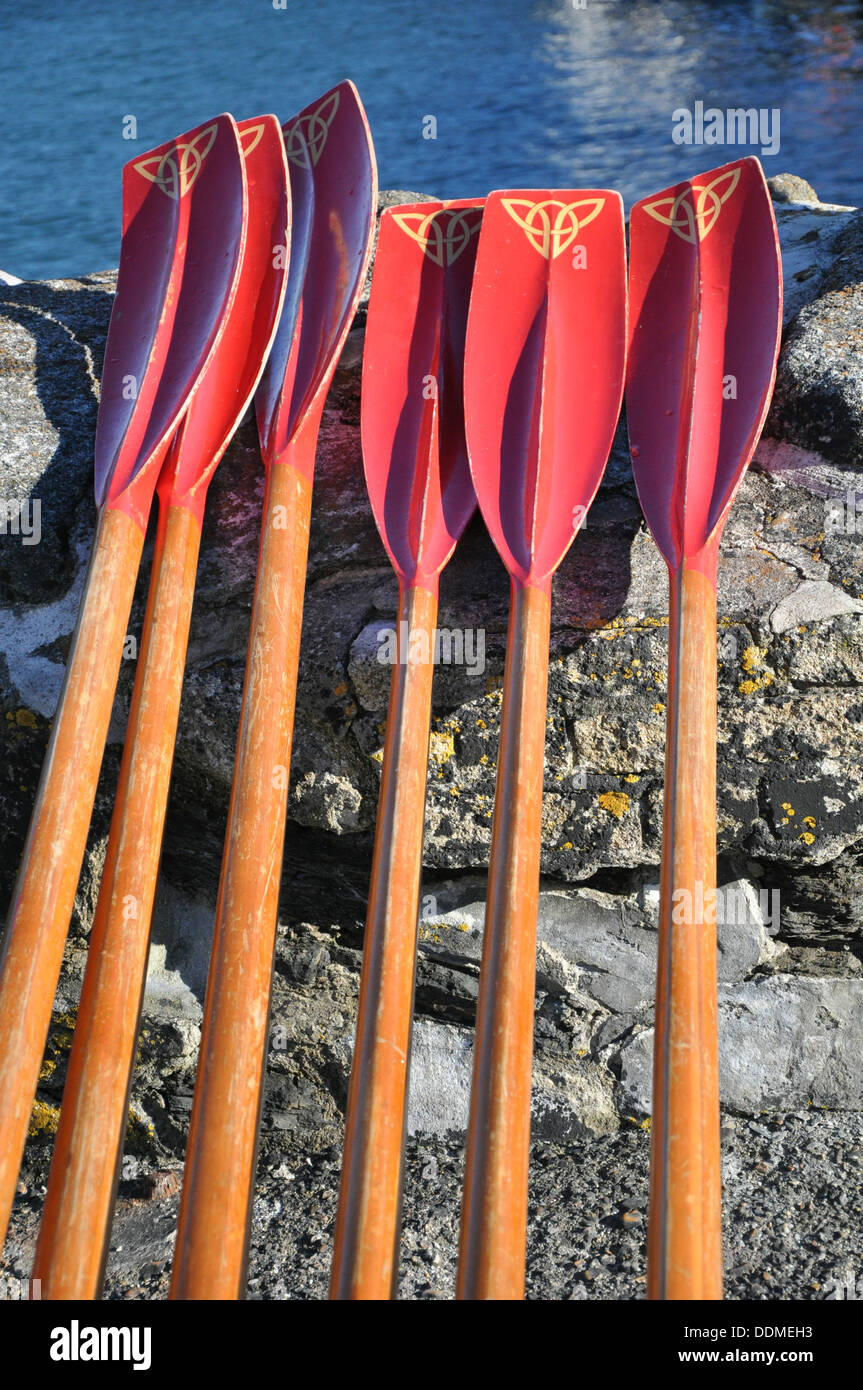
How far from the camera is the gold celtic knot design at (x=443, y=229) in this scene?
1.78 meters

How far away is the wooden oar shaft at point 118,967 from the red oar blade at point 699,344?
2.27ft

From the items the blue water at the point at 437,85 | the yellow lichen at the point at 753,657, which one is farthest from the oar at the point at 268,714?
the blue water at the point at 437,85

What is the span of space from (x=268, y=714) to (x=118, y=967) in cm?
35

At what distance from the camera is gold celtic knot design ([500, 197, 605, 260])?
172 cm

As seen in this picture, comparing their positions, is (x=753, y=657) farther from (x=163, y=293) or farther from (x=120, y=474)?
(x=163, y=293)

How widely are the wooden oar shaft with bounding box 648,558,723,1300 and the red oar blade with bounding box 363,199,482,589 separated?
1.27 ft

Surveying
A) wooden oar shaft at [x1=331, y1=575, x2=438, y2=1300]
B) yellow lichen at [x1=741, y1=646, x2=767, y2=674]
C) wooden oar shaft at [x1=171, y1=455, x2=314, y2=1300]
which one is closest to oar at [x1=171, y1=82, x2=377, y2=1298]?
A: wooden oar shaft at [x1=171, y1=455, x2=314, y2=1300]

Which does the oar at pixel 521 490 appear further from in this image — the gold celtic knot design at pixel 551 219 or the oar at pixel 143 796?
the oar at pixel 143 796

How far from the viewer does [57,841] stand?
3.92ft

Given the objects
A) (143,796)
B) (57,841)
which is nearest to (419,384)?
(143,796)

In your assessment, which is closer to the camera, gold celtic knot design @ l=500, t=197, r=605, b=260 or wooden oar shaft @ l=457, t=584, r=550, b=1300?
wooden oar shaft @ l=457, t=584, r=550, b=1300

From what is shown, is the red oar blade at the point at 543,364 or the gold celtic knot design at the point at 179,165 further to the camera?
the gold celtic knot design at the point at 179,165

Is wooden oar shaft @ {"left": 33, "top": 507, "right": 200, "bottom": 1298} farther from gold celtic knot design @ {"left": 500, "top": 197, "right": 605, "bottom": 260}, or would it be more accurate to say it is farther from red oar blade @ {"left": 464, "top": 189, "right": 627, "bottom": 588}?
gold celtic knot design @ {"left": 500, "top": 197, "right": 605, "bottom": 260}
